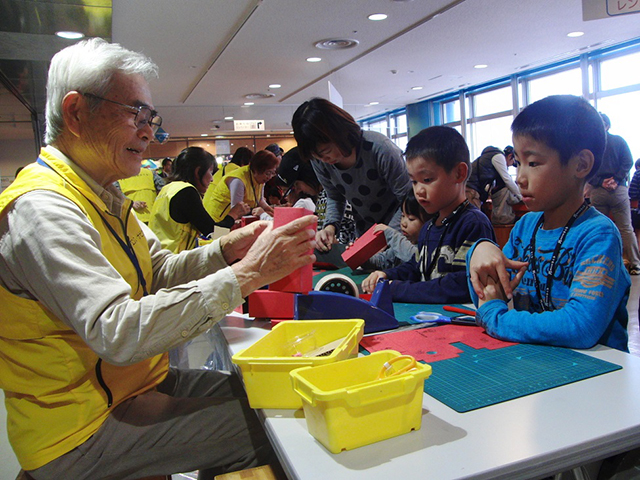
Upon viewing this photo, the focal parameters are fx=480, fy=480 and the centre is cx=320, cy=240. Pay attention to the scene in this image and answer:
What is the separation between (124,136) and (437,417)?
41.0 inches

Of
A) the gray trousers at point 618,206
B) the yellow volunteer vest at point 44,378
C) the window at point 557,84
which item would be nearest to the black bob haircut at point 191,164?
the yellow volunteer vest at point 44,378

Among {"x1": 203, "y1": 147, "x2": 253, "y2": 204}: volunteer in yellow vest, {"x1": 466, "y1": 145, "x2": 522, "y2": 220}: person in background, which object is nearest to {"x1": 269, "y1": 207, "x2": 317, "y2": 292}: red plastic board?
{"x1": 203, "y1": 147, "x2": 253, "y2": 204}: volunteer in yellow vest

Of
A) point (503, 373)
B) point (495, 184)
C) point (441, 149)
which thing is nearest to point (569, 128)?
point (441, 149)

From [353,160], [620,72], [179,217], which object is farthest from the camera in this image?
[620,72]

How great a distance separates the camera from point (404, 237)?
2391 millimetres

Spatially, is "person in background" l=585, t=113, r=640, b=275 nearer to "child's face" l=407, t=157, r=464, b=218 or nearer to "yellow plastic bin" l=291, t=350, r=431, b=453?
"child's face" l=407, t=157, r=464, b=218

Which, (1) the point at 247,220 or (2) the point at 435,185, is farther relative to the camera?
(1) the point at 247,220

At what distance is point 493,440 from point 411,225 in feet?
5.62

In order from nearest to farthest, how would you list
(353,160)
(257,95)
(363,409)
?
Result: (363,409) < (353,160) < (257,95)

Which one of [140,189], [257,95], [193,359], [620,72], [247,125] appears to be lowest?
[193,359]

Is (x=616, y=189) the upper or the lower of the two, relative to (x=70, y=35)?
lower

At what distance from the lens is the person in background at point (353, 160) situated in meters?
2.50

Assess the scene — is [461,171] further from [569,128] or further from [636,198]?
[636,198]

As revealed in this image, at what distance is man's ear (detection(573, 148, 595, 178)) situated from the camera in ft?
4.40
